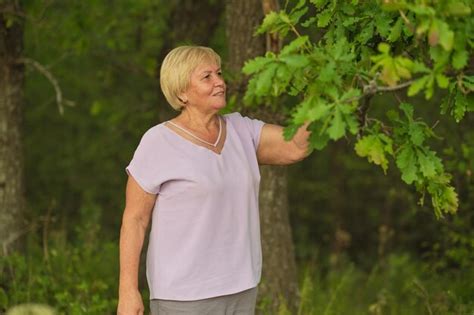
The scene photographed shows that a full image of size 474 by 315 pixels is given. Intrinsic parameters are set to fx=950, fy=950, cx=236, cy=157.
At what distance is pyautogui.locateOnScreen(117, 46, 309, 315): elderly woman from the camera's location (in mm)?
3770

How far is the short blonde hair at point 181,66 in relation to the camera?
386cm

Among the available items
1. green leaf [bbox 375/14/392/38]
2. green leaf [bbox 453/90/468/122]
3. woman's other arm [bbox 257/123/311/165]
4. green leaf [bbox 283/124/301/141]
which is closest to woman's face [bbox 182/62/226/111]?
woman's other arm [bbox 257/123/311/165]

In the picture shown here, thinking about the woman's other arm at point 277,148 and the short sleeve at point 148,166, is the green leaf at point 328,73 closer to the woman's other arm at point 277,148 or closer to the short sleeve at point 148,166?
the woman's other arm at point 277,148

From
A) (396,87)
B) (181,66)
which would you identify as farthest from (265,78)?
(181,66)

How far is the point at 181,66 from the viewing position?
3863 millimetres

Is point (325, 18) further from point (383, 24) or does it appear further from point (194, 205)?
point (194, 205)

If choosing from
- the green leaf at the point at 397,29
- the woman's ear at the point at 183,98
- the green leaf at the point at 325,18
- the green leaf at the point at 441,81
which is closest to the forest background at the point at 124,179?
the green leaf at the point at 325,18

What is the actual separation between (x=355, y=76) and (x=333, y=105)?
278 mm

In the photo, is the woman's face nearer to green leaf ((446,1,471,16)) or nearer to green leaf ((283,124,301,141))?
green leaf ((283,124,301,141))

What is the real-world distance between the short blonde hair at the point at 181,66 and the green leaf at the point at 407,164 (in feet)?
3.04

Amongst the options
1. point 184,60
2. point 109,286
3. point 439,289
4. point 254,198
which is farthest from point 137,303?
point 439,289

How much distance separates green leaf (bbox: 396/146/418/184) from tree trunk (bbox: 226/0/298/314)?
8.58 feet

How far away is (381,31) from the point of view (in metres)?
3.63

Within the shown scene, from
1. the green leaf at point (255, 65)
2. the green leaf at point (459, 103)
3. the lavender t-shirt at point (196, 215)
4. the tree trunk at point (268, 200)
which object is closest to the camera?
the green leaf at point (255, 65)
